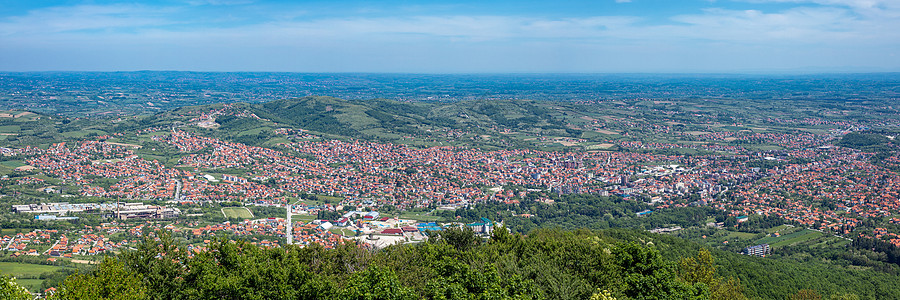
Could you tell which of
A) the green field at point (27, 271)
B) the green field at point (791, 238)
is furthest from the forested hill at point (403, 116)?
the green field at point (27, 271)

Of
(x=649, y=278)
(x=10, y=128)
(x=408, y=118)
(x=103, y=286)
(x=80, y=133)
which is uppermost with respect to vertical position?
(x=103, y=286)

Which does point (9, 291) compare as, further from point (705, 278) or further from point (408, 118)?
point (408, 118)

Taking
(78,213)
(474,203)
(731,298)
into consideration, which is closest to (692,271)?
(731,298)

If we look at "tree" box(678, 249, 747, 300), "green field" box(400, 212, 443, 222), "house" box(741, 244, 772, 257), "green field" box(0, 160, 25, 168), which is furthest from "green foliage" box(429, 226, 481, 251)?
"green field" box(0, 160, 25, 168)

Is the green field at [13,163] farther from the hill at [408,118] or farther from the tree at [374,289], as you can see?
the tree at [374,289]

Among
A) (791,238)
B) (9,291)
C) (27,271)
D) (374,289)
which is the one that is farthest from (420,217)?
(9,291)

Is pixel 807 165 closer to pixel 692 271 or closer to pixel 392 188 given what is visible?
pixel 392 188
